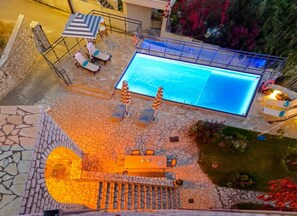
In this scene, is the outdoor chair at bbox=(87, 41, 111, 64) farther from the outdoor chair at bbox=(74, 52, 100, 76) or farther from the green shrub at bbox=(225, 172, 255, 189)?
the green shrub at bbox=(225, 172, 255, 189)

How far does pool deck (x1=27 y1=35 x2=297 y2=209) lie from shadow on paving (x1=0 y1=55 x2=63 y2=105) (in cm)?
50

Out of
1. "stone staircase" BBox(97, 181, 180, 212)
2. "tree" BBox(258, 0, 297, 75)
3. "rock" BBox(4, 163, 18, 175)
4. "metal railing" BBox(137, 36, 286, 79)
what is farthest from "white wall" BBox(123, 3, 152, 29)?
"rock" BBox(4, 163, 18, 175)

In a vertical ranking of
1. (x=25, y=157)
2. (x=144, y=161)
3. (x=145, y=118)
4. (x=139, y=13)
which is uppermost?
(x=139, y=13)

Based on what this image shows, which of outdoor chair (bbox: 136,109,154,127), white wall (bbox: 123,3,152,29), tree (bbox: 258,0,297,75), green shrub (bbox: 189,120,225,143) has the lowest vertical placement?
green shrub (bbox: 189,120,225,143)

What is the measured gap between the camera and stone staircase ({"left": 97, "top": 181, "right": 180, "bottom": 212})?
9273 mm

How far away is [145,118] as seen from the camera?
39.8ft

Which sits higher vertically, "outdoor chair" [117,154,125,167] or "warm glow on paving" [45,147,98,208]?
"outdoor chair" [117,154,125,167]

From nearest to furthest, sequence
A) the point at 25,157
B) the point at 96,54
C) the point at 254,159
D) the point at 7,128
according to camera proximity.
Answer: the point at 25,157
the point at 7,128
the point at 254,159
the point at 96,54

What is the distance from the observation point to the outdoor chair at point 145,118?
12.0 m

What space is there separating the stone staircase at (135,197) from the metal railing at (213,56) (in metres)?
8.82

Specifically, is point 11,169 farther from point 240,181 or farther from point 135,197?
point 240,181

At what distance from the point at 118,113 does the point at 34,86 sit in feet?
18.0

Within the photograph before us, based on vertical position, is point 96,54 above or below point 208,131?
above

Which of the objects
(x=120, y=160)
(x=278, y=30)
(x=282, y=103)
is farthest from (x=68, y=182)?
(x=278, y=30)
